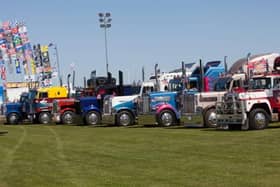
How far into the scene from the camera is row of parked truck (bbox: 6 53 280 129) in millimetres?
23422

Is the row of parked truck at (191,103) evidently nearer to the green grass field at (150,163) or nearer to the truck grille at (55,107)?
the truck grille at (55,107)

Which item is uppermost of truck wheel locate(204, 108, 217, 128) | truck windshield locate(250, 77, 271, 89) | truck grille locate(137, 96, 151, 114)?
truck windshield locate(250, 77, 271, 89)

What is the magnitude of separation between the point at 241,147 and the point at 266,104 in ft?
26.2

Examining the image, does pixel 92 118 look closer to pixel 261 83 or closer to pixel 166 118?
pixel 166 118

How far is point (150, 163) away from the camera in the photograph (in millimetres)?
13117

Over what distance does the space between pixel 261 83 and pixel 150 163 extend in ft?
42.0

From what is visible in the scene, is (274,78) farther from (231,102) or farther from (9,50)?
(9,50)

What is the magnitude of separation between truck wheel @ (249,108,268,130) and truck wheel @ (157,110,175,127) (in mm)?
7025

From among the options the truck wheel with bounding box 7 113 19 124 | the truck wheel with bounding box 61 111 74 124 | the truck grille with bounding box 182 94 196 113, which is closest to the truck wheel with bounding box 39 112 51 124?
the truck wheel with bounding box 7 113 19 124

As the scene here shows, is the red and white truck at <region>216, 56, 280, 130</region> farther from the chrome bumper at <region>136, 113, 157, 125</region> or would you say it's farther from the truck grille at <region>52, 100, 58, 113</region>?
the truck grille at <region>52, 100, 58, 113</region>

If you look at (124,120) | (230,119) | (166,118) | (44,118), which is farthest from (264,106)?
(44,118)

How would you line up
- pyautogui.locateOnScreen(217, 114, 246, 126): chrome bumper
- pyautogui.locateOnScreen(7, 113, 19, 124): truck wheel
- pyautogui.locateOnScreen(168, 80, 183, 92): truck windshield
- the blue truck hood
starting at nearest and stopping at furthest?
pyautogui.locateOnScreen(217, 114, 246, 126): chrome bumper < pyautogui.locateOnScreen(168, 80, 183, 92): truck windshield < pyautogui.locateOnScreen(7, 113, 19, 124): truck wheel < the blue truck hood

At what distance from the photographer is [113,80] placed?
50.2m

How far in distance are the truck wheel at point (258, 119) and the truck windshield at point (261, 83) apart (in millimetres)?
1760
